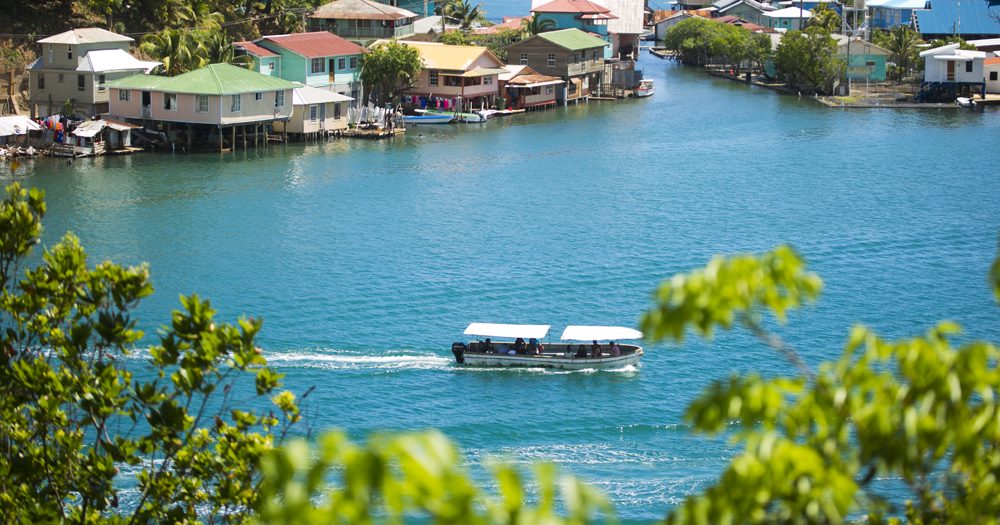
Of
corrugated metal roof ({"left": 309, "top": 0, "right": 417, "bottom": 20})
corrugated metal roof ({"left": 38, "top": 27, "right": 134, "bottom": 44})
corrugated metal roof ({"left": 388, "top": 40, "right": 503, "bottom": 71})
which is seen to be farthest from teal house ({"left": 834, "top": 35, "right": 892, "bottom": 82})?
corrugated metal roof ({"left": 38, "top": 27, "right": 134, "bottom": 44})

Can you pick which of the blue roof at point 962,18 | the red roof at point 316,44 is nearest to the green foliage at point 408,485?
the red roof at point 316,44

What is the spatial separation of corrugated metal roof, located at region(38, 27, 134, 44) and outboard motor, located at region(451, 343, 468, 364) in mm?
38197

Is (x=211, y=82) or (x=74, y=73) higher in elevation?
(x=74, y=73)

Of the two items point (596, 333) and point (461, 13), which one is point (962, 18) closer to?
point (461, 13)

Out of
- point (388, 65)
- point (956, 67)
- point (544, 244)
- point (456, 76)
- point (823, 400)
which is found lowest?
point (544, 244)

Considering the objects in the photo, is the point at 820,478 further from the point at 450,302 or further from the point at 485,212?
the point at 485,212

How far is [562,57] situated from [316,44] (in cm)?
1787

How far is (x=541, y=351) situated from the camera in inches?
1355

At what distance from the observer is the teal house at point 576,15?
308 ft

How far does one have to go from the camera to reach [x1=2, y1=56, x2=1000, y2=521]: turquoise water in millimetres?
31375

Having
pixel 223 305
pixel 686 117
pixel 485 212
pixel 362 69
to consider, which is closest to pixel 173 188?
pixel 485 212

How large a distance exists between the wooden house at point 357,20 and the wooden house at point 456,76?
118 inches

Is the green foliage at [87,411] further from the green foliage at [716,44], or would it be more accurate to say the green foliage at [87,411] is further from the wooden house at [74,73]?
the green foliage at [716,44]

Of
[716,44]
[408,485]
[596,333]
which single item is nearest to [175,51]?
[596,333]
